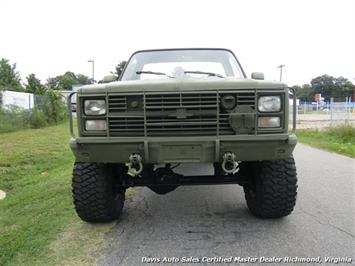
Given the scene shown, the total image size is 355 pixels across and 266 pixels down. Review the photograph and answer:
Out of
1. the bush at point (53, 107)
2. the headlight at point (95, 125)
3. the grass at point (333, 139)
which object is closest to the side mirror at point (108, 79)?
the headlight at point (95, 125)

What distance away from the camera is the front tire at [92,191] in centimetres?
400

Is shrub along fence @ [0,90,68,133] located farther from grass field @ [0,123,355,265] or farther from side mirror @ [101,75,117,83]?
side mirror @ [101,75,117,83]

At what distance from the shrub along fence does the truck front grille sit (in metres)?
15.1

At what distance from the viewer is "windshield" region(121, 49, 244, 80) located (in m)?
4.81

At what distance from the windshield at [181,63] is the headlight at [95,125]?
1.45 meters

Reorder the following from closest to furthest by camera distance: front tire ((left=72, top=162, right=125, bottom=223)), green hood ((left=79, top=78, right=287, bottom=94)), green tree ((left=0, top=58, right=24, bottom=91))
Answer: green hood ((left=79, top=78, right=287, bottom=94)) < front tire ((left=72, top=162, right=125, bottom=223)) < green tree ((left=0, top=58, right=24, bottom=91))

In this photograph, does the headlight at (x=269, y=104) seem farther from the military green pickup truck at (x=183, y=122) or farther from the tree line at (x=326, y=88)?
the tree line at (x=326, y=88)

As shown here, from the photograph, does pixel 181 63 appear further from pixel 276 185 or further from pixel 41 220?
pixel 41 220

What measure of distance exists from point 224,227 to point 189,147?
44.9 inches

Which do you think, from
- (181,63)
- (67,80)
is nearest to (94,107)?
(181,63)

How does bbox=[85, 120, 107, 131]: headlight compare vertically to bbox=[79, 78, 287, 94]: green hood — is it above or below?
below

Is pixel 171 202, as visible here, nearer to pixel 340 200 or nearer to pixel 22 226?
pixel 22 226

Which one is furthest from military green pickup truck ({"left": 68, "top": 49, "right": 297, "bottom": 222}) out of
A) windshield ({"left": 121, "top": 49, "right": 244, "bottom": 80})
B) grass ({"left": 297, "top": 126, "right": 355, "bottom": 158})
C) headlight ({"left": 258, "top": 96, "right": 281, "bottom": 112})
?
grass ({"left": 297, "top": 126, "right": 355, "bottom": 158})

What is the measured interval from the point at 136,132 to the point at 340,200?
3.10m
